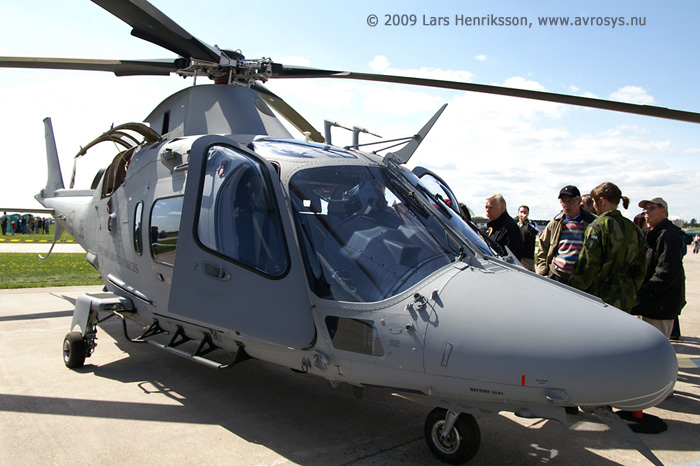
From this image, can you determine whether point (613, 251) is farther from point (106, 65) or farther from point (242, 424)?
point (106, 65)

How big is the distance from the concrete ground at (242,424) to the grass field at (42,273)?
738 cm

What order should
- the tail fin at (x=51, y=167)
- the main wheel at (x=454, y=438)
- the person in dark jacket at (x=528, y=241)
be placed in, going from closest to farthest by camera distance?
the main wheel at (x=454, y=438) → the person in dark jacket at (x=528, y=241) → the tail fin at (x=51, y=167)

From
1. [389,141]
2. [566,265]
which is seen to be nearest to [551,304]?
[566,265]

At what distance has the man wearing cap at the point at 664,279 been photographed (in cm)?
506

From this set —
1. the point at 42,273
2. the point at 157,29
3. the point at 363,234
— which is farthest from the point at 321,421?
the point at 42,273

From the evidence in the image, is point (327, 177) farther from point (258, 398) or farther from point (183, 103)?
point (183, 103)

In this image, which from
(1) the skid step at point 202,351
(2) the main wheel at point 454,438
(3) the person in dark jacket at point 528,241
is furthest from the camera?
(3) the person in dark jacket at point 528,241

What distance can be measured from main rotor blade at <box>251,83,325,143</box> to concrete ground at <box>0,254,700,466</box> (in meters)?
3.16

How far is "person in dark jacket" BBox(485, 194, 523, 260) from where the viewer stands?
640cm

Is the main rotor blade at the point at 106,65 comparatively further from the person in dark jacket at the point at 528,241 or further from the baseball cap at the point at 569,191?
the person in dark jacket at the point at 528,241

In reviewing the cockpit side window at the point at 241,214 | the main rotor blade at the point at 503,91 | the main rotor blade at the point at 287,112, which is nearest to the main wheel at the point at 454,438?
the cockpit side window at the point at 241,214

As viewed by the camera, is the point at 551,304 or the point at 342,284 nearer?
the point at 551,304

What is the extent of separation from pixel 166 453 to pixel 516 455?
8.07ft

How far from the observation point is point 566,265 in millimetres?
5191
